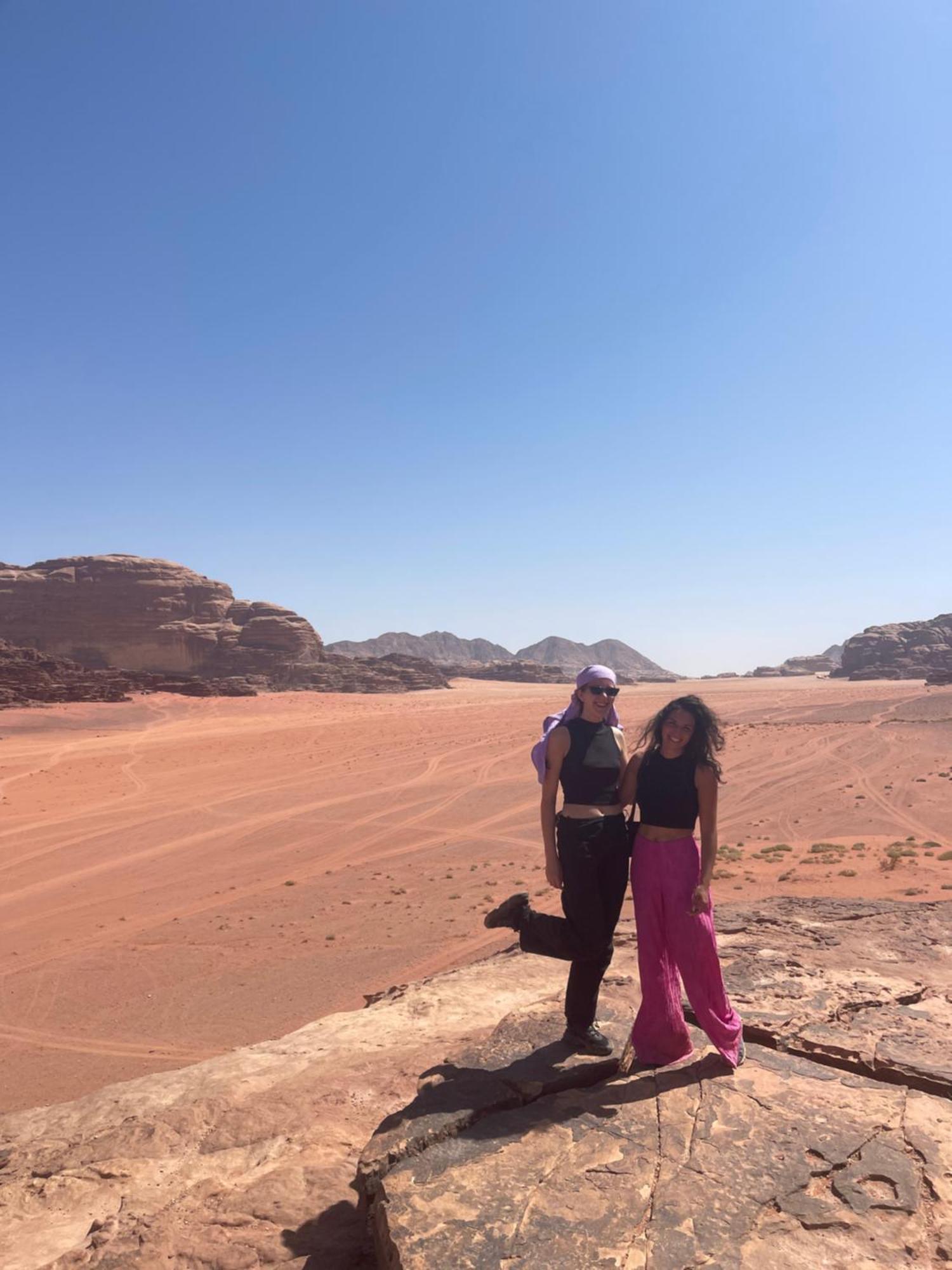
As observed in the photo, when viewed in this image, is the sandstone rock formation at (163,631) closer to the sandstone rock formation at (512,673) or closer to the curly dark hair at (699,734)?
the sandstone rock formation at (512,673)

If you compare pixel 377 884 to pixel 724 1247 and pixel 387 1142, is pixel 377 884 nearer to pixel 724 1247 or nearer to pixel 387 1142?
pixel 387 1142

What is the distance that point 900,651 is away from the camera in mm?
87062

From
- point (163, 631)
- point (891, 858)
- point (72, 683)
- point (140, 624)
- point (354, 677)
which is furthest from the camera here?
point (140, 624)

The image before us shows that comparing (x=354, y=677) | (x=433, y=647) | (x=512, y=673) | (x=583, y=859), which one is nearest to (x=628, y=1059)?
(x=583, y=859)

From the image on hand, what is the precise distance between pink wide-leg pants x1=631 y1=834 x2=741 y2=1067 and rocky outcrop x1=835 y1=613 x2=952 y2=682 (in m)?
83.3

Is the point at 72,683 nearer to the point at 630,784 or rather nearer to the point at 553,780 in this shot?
the point at 553,780

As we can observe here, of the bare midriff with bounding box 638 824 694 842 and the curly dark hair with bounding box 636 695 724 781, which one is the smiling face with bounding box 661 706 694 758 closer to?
the curly dark hair with bounding box 636 695 724 781

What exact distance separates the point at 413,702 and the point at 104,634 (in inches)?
1321

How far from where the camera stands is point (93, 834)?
1459 cm

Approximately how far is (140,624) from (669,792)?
72990 mm

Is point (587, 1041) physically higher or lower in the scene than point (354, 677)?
lower

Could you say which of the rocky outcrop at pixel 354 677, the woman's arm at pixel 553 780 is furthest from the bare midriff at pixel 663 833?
the rocky outcrop at pixel 354 677

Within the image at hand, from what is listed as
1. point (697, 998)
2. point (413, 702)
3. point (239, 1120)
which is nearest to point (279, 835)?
point (239, 1120)

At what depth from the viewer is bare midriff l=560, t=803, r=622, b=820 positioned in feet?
12.1
